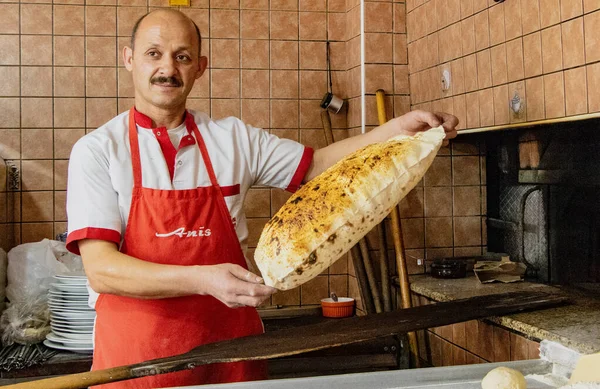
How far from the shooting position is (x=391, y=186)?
135 centimetres

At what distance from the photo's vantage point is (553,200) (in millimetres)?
2566

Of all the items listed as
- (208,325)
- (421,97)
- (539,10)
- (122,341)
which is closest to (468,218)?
(421,97)

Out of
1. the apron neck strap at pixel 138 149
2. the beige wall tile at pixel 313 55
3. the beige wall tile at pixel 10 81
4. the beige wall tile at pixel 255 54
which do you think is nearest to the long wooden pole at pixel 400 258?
the beige wall tile at pixel 313 55

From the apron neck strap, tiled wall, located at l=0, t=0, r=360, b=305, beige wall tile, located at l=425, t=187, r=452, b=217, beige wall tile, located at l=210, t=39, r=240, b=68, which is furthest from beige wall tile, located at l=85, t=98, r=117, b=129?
beige wall tile, located at l=425, t=187, r=452, b=217

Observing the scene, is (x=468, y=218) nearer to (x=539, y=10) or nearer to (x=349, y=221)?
(x=539, y=10)

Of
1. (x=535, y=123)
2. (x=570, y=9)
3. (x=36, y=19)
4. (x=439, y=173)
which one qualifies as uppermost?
(x=36, y=19)

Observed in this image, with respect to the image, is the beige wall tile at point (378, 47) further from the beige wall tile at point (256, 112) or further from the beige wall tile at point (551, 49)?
the beige wall tile at point (551, 49)

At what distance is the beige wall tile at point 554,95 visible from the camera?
2.10 metres

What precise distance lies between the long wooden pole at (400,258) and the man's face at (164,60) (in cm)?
136

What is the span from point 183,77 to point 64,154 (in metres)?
1.51

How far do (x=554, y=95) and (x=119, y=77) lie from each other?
205 cm

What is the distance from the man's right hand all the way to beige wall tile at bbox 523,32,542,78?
1395 mm

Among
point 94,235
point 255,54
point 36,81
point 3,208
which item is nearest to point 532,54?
point 255,54

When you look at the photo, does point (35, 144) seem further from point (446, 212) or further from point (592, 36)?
point (592, 36)
